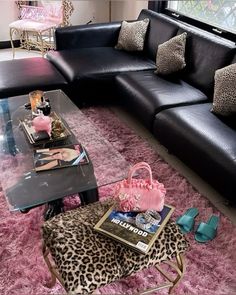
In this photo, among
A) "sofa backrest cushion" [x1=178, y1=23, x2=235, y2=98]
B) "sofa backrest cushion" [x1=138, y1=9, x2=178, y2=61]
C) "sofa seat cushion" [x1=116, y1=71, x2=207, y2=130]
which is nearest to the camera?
"sofa seat cushion" [x1=116, y1=71, x2=207, y2=130]

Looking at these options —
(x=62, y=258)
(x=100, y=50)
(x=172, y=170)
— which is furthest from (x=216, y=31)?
(x=62, y=258)

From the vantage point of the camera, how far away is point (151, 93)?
8.90 ft

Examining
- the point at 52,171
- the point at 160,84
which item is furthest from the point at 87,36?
the point at 52,171

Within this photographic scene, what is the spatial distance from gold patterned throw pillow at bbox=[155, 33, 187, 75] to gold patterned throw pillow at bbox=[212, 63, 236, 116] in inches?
22.1

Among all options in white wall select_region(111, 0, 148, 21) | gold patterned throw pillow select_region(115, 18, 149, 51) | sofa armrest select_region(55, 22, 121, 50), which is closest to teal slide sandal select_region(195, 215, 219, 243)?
gold patterned throw pillow select_region(115, 18, 149, 51)

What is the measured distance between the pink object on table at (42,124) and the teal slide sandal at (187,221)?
91 cm

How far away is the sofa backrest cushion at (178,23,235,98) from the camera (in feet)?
8.98

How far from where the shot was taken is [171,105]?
259 cm

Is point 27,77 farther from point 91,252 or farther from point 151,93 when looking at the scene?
point 91,252

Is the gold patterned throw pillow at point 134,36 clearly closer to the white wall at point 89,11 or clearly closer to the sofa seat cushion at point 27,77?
the sofa seat cushion at point 27,77

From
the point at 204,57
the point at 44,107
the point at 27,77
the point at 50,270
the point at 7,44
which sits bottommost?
the point at 7,44

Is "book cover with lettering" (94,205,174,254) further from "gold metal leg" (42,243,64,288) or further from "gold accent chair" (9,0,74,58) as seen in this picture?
"gold accent chair" (9,0,74,58)

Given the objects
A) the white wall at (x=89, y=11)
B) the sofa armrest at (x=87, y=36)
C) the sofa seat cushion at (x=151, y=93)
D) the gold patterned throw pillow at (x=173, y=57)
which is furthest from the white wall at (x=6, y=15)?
the gold patterned throw pillow at (x=173, y=57)

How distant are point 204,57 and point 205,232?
4.96 feet
